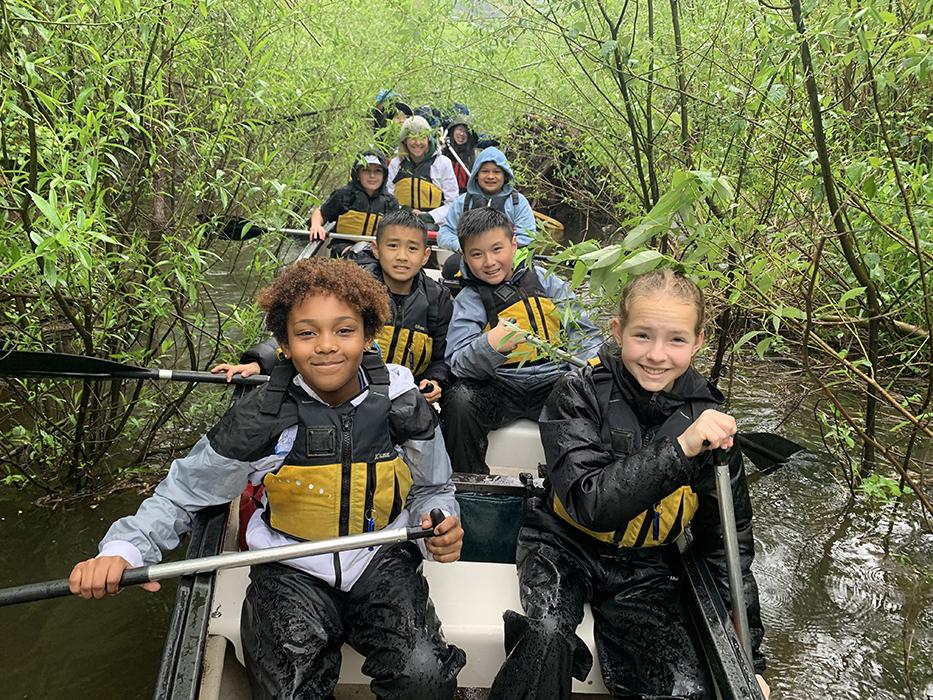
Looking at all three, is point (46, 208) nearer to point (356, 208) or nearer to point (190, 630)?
point (190, 630)

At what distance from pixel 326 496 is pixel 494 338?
124cm

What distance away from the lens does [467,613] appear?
6.57 feet

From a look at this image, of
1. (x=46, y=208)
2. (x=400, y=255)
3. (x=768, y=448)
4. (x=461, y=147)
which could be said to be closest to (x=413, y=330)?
(x=400, y=255)

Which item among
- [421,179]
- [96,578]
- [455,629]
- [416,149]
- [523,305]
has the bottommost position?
[455,629]

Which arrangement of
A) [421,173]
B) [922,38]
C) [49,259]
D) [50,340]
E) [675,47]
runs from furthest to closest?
1. [421,173]
2. [675,47]
3. [50,340]
4. [49,259]
5. [922,38]

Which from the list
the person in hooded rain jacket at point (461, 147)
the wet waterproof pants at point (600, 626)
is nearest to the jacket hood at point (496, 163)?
the person in hooded rain jacket at point (461, 147)

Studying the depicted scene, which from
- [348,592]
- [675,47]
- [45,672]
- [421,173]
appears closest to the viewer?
[348,592]

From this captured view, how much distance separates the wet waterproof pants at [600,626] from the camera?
1.74 m

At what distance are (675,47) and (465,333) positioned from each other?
5.19ft

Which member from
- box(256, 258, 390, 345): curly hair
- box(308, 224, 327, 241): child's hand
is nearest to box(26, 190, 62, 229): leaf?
box(256, 258, 390, 345): curly hair

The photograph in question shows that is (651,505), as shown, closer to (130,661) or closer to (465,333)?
(465,333)

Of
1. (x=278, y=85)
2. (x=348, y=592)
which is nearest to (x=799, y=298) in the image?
(x=348, y=592)

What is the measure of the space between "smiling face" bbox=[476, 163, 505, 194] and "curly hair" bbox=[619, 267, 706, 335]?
3.75 metres

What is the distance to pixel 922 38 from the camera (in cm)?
157
